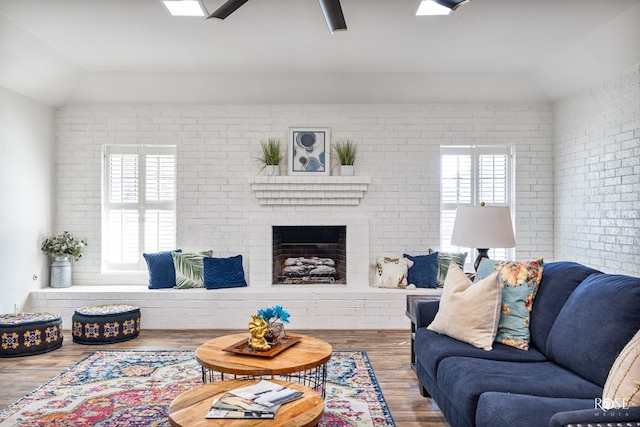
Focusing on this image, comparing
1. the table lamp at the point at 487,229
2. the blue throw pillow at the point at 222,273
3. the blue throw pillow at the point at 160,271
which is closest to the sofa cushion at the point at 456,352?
the table lamp at the point at 487,229

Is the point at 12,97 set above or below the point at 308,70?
below

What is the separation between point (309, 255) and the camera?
20.8 feet

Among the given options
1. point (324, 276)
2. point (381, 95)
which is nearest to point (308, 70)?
point (381, 95)

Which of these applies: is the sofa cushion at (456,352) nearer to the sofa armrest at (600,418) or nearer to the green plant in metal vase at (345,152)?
the sofa armrest at (600,418)

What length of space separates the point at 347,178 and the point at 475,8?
8.15ft

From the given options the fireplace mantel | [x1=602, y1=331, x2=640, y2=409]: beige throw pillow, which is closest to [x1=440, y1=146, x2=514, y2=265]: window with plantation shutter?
the fireplace mantel

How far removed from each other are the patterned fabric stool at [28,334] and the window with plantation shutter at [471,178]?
449cm

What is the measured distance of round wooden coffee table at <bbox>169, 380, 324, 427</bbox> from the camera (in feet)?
6.72

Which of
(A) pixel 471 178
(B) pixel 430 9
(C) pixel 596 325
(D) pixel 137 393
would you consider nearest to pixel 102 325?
(D) pixel 137 393

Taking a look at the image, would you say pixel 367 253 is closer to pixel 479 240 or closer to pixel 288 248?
pixel 288 248

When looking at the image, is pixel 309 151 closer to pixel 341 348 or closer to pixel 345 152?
pixel 345 152

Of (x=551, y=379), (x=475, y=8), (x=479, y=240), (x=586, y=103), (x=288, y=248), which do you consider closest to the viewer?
(x=551, y=379)

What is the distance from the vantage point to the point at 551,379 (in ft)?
8.08

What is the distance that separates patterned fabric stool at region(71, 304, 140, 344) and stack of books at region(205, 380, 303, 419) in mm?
3132
